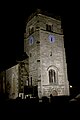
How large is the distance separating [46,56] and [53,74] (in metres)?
3.71

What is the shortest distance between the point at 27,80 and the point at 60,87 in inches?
259

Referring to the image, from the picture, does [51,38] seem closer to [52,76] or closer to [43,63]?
[43,63]

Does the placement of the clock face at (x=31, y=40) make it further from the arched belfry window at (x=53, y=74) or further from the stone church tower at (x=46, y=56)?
the arched belfry window at (x=53, y=74)

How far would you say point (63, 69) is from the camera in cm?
3077

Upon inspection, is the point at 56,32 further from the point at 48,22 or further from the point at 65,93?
the point at 65,93

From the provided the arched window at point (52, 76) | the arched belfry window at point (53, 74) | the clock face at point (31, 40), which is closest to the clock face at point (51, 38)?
the clock face at point (31, 40)

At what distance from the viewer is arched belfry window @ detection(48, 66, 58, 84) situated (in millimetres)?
28913

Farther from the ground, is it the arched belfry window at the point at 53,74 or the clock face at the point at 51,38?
the clock face at the point at 51,38

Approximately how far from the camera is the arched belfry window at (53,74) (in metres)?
28.9

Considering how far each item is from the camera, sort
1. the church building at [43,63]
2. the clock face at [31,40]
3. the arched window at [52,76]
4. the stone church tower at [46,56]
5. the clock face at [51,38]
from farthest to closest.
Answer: the clock face at [31,40], the clock face at [51,38], the arched window at [52,76], the church building at [43,63], the stone church tower at [46,56]

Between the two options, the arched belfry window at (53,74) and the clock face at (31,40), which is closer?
the arched belfry window at (53,74)

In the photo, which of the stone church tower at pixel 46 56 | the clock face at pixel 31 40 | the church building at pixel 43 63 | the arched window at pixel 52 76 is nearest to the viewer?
the stone church tower at pixel 46 56

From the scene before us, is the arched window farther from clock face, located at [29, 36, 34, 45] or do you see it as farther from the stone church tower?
clock face, located at [29, 36, 34, 45]

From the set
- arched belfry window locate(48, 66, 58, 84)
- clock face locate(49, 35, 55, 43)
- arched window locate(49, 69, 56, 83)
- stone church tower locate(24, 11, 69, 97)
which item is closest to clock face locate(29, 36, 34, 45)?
stone church tower locate(24, 11, 69, 97)
